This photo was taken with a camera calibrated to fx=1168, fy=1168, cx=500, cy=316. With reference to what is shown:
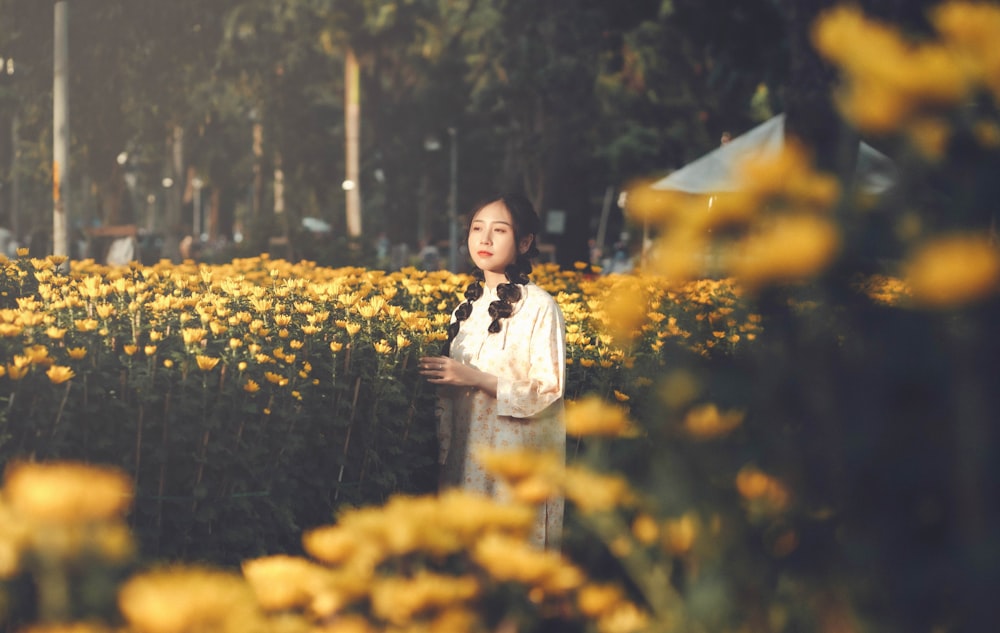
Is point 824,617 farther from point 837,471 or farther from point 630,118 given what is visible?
point 630,118

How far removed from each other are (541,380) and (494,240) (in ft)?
1.75

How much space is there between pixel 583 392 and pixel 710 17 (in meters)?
19.2

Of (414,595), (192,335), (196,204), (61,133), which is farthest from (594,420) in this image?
(196,204)

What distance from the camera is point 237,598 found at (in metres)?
1.39

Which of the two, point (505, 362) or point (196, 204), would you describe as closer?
point (505, 362)

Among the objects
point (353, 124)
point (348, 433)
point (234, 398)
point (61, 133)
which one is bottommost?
point (348, 433)

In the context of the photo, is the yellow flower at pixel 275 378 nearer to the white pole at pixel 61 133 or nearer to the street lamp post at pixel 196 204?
the white pole at pixel 61 133

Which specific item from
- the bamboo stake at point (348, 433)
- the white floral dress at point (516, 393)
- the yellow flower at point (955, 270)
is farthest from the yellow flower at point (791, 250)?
the bamboo stake at point (348, 433)

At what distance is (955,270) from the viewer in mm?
1226

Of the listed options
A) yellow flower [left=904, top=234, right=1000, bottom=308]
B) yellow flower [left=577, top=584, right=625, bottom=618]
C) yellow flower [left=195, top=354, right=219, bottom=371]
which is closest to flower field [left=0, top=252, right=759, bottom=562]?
yellow flower [left=195, top=354, right=219, bottom=371]

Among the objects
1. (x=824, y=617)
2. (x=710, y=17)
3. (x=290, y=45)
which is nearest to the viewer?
(x=824, y=617)

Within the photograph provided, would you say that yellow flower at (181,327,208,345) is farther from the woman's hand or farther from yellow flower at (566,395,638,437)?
yellow flower at (566,395,638,437)

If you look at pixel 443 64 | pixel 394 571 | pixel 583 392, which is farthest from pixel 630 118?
pixel 394 571

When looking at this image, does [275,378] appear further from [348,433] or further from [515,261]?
[515,261]
